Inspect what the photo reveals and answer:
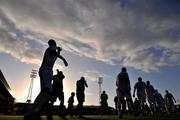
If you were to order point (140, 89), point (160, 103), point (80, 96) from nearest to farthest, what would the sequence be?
point (80, 96) → point (140, 89) → point (160, 103)

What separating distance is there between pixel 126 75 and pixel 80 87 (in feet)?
11.1

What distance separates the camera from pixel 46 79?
9.30 m

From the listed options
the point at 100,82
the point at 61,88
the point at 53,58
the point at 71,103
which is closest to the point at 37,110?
the point at 53,58

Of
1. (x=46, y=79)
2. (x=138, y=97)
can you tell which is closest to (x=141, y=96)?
(x=138, y=97)

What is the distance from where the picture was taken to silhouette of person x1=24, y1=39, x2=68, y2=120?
8.82m

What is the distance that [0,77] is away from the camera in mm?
70750

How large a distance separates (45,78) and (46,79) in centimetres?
5

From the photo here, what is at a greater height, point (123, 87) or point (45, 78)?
point (123, 87)

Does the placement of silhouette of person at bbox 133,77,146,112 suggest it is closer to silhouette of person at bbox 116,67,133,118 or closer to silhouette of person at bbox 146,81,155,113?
silhouette of person at bbox 146,81,155,113

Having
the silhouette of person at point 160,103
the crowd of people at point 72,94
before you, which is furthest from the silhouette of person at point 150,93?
the silhouette of person at point 160,103

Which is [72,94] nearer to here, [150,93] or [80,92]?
[80,92]

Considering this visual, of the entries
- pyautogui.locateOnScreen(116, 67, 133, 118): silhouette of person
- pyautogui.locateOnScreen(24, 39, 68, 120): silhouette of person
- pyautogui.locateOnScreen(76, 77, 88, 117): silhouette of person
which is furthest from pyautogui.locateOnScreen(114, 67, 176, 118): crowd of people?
pyautogui.locateOnScreen(24, 39, 68, 120): silhouette of person

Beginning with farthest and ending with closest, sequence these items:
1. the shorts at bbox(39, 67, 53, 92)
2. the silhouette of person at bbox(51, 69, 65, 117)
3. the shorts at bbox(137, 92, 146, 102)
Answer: the shorts at bbox(137, 92, 146, 102) → the silhouette of person at bbox(51, 69, 65, 117) → the shorts at bbox(39, 67, 53, 92)

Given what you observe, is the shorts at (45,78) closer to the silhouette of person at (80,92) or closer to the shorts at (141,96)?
the silhouette of person at (80,92)
